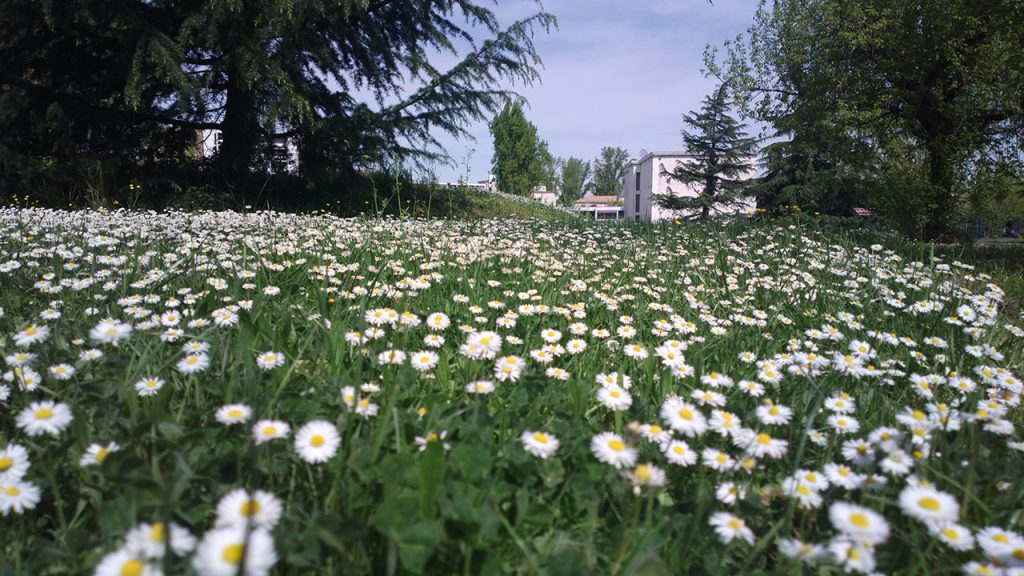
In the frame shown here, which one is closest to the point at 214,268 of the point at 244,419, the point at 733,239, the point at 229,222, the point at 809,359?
the point at 244,419

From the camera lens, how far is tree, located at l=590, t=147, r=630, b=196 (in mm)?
83500

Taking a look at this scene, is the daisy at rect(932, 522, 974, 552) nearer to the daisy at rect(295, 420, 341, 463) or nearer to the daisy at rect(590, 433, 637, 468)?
the daisy at rect(590, 433, 637, 468)

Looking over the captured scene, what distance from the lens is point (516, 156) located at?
34.2 meters

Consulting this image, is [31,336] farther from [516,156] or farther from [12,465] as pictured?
[516,156]

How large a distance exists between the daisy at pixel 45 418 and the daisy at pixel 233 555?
67 centimetres

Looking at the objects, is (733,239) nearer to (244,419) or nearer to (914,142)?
(244,419)

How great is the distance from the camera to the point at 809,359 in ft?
6.07

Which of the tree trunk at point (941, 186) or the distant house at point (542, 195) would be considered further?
the distant house at point (542, 195)

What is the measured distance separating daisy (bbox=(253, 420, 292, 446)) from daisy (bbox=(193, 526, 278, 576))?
0.37 meters

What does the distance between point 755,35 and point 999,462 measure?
16793 mm

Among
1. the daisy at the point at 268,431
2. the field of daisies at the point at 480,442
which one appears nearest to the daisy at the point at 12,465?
the field of daisies at the point at 480,442

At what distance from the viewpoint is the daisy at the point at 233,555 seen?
68 centimetres

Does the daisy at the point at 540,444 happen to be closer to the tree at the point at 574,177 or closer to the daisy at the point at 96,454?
the daisy at the point at 96,454

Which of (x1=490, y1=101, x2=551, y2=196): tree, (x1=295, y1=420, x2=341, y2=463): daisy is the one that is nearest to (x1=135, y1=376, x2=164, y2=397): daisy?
(x1=295, y1=420, x2=341, y2=463): daisy
